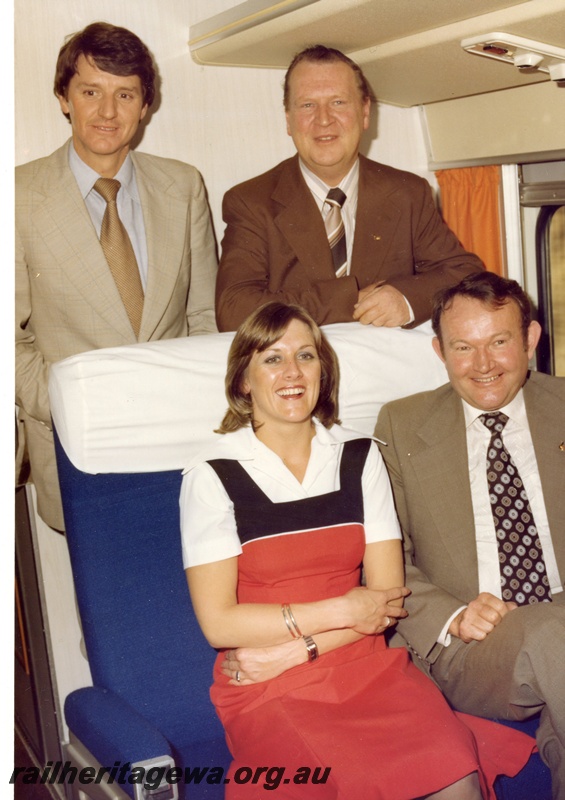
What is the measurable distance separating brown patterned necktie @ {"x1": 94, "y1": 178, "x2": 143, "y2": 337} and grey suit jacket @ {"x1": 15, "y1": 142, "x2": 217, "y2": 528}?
0.12ft

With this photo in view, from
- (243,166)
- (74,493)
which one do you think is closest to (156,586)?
(74,493)

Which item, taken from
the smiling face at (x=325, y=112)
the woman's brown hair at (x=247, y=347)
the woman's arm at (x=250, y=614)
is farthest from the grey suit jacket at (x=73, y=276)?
the woman's arm at (x=250, y=614)

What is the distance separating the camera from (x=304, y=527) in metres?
2.28

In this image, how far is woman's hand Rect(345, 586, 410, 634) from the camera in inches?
87.5

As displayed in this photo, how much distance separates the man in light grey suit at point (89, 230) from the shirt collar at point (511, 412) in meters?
1.04

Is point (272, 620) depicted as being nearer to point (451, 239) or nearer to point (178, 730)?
point (178, 730)

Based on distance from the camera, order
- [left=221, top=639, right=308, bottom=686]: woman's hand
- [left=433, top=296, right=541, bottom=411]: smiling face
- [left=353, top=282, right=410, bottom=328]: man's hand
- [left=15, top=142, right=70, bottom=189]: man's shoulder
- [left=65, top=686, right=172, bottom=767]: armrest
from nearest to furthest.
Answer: [left=65, top=686, right=172, bottom=767]: armrest → [left=221, top=639, right=308, bottom=686]: woman's hand → [left=433, top=296, right=541, bottom=411]: smiling face → [left=353, top=282, right=410, bottom=328]: man's hand → [left=15, top=142, right=70, bottom=189]: man's shoulder

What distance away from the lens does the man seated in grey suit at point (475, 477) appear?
2389 mm

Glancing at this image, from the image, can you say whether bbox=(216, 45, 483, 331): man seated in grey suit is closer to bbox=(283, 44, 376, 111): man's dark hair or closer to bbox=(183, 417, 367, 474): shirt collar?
bbox=(283, 44, 376, 111): man's dark hair

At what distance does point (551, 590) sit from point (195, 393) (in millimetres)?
1087

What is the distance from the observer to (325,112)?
2.90m

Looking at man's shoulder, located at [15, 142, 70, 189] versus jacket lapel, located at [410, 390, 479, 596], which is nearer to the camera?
jacket lapel, located at [410, 390, 479, 596]

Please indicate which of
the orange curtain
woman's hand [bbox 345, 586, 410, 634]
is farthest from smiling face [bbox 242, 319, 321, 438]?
the orange curtain

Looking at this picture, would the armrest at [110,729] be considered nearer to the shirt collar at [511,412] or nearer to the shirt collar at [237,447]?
the shirt collar at [237,447]
